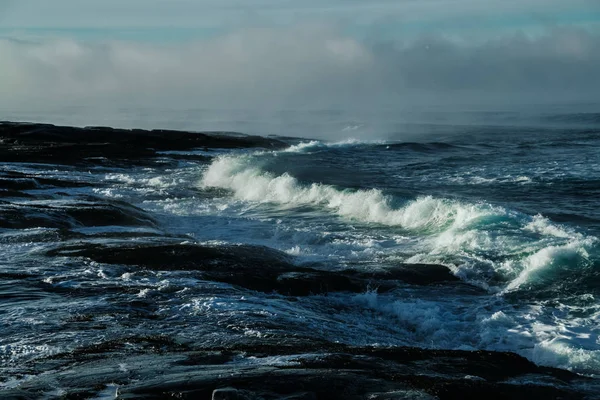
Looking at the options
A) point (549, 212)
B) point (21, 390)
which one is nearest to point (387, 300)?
point (21, 390)

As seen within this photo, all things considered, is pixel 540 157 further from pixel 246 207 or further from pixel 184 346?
pixel 184 346

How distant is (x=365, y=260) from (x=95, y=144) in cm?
3617

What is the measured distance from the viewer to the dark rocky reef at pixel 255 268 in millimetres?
12406

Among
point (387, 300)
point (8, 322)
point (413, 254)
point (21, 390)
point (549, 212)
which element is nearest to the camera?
point (21, 390)

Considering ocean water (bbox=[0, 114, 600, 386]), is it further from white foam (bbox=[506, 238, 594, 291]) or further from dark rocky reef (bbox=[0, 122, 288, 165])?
dark rocky reef (bbox=[0, 122, 288, 165])

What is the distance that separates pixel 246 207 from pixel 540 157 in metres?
19.2

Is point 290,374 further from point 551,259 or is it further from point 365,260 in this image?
point 551,259

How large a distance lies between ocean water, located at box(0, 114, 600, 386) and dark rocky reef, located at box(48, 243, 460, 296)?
1.22ft

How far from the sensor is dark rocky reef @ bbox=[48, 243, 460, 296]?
40.7 feet

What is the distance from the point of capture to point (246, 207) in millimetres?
26078

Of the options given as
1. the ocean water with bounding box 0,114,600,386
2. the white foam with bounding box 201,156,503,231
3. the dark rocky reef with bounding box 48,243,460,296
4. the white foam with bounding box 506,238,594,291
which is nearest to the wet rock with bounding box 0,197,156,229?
the ocean water with bounding box 0,114,600,386

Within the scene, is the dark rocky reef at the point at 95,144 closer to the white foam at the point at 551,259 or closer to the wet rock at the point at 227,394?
the white foam at the point at 551,259

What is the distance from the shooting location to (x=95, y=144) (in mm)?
47812

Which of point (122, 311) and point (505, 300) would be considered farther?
point (505, 300)
